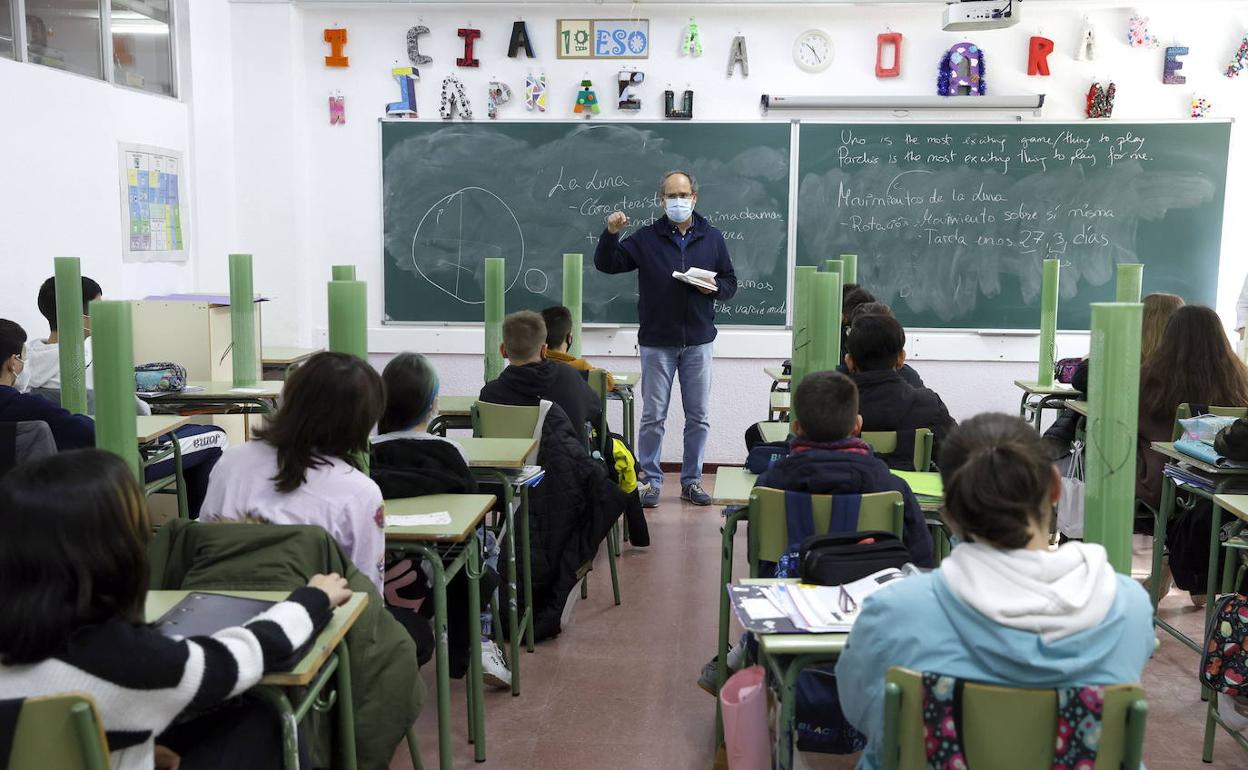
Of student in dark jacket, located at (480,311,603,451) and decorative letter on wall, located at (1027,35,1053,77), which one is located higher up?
decorative letter on wall, located at (1027,35,1053,77)

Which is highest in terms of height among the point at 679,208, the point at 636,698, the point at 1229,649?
the point at 679,208

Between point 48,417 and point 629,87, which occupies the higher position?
point 629,87

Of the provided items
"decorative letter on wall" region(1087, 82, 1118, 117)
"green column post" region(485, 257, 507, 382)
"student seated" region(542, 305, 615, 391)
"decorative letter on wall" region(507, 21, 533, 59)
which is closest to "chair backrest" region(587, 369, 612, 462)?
"student seated" region(542, 305, 615, 391)

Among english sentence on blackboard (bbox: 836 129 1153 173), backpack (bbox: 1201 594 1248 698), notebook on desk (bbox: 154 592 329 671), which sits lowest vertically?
backpack (bbox: 1201 594 1248 698)

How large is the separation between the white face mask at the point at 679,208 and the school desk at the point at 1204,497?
2.33 m

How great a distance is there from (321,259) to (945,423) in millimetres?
3967

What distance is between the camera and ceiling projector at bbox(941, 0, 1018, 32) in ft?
15.2

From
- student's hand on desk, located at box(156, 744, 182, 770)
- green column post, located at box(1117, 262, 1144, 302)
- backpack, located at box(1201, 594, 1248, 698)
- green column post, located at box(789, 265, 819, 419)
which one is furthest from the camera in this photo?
green column post, located at box(1117, 262, 1144, 302)

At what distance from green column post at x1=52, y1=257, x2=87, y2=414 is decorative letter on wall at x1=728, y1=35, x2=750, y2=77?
151 inches

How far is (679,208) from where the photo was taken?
5133mm

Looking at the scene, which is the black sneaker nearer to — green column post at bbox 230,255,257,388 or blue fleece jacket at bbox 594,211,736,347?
blue fleece jacket at bbox 594,211,736,347

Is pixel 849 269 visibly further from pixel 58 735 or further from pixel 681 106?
Answer: pixel 58 735

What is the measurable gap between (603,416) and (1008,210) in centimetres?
282

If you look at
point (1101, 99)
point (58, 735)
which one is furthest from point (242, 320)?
point (1101, 99)
